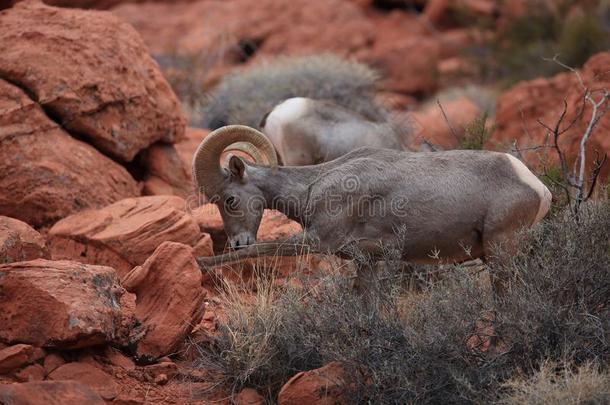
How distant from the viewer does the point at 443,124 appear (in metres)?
14.3

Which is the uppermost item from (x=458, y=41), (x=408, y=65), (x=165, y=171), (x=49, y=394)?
(x=49, y=394)

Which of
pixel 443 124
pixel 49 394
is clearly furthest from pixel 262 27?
pixel 49 394

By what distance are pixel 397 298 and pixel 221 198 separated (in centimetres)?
161

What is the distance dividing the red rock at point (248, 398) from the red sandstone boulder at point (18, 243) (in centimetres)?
197

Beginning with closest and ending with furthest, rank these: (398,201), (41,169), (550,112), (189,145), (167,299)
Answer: (167,299) → (398,201) → (41,169) → (189,145) → (550,112)

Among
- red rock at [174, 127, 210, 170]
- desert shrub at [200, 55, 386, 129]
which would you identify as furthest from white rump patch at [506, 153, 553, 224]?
desert shrub at [200, 55, 386, 129]

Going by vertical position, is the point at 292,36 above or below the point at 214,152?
below

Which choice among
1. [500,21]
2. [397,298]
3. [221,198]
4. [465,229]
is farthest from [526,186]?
[500,21]

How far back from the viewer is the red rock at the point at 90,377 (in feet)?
19.9

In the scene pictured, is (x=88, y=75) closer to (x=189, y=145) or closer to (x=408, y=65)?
(x=189, y=145)

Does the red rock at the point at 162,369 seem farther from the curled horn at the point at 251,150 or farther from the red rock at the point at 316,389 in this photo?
the curled horn at the point at 251,150

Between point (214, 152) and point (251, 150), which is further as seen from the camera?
point (251, 150)

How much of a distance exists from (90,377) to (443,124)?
917 cm

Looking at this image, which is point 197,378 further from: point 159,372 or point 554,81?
point 554,81
